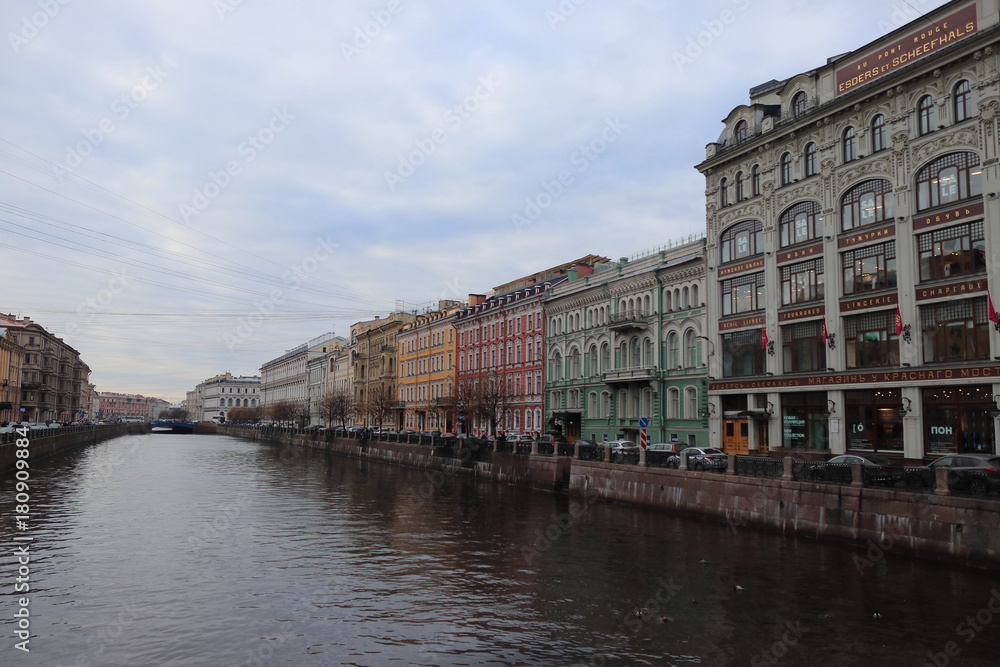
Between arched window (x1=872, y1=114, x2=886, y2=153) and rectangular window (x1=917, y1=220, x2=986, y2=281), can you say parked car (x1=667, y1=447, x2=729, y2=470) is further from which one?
arched window (x1=872, y1=114, x2=886, y2=153)

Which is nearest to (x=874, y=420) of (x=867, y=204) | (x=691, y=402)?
(x=867, y=204)

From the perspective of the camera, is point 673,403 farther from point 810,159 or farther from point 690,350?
point 810,159

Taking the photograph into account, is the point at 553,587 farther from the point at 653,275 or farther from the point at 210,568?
the point at 653,275

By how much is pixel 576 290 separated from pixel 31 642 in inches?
1893

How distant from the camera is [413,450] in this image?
6369 centimetres

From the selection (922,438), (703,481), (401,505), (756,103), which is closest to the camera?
(703,481)

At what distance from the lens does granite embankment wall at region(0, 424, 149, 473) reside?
46.8m

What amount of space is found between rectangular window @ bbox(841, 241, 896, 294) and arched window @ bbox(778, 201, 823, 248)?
238cm

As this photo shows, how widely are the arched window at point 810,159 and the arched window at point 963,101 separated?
7.61 m

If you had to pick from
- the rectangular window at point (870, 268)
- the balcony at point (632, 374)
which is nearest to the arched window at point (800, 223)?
the rectangular window at point (870, 268)

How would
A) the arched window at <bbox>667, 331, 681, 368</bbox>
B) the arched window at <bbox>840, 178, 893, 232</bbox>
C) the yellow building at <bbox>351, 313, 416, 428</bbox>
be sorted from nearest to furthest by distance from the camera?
the arched window at <bbox>840, 178, 893, 232</bbox> < the arched window at <bbox>667, 331, 681, 368</bbox> < the yellow building at <bbox>351, 313, 416, 428</bbox>

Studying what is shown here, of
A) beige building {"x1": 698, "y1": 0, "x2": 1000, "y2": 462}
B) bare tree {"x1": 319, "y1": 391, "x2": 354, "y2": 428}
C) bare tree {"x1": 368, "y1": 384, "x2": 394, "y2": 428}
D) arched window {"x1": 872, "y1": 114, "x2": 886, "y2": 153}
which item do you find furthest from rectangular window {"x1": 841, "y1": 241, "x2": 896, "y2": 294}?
bare tree {"x1": 319, "y1": 391, "x2": 354, "y2": 428}

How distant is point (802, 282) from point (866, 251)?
13.3ft

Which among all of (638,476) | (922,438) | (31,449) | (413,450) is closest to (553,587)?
(638,476)
